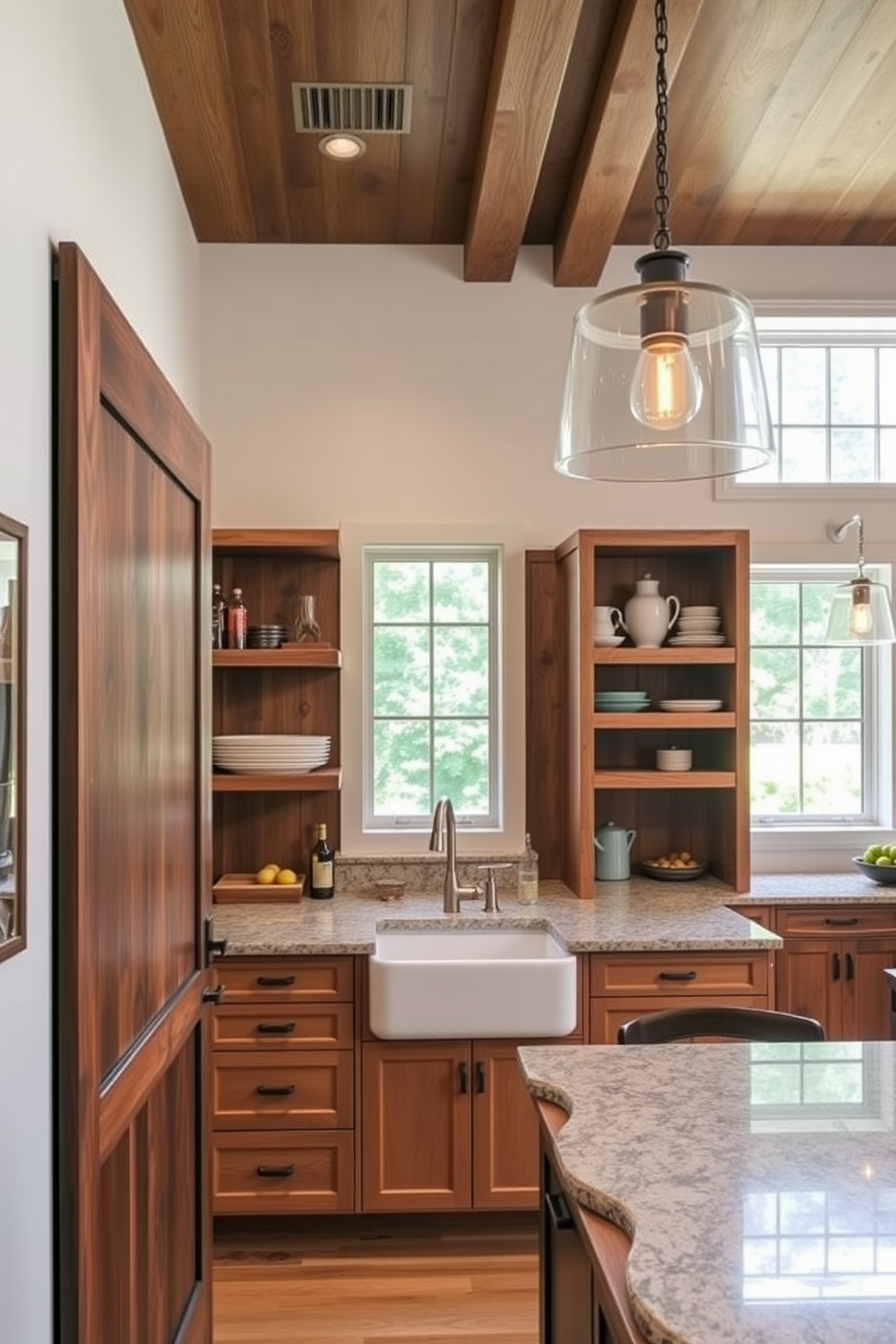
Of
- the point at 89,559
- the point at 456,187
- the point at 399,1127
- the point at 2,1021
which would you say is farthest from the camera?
the point at 456,187

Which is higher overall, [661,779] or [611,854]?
[661,779]

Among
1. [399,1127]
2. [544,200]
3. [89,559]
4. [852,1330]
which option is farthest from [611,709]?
[852,1330]

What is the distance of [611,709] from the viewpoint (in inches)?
129

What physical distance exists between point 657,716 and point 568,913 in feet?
2.26

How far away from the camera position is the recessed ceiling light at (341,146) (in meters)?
2.80

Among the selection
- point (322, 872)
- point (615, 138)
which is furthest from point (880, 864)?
point (615, 138)

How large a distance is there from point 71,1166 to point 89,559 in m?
0.83

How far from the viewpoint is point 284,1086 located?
2705 millimetres

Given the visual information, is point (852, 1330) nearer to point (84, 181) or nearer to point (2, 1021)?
point (2, 1021)

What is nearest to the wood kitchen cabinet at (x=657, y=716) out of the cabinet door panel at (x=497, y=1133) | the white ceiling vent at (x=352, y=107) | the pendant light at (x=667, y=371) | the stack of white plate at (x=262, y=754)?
the cabinet door panel at (x=497, y=1133)

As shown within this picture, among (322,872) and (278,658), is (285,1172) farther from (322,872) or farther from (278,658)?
(278,658)

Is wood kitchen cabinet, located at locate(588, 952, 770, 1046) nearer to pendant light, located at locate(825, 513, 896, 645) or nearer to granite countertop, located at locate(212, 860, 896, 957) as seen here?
granite countertop, located at locate(212, 860, 896, 957)

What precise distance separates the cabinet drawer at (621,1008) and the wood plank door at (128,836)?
3.70ft

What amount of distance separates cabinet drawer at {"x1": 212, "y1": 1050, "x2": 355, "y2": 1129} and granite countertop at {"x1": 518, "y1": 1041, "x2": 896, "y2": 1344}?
3.62 ft
